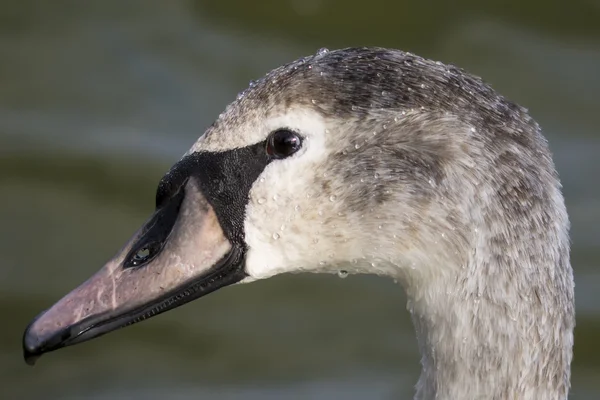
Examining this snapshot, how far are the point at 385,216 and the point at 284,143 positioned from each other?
0.93 ft

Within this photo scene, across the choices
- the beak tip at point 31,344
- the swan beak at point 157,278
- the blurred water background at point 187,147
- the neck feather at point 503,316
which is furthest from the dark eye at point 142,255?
the blurred water background at point 187,147

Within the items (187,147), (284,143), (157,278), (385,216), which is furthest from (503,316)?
(187,147)

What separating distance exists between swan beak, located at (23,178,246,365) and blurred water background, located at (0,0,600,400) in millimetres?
1697

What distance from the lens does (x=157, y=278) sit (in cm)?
271

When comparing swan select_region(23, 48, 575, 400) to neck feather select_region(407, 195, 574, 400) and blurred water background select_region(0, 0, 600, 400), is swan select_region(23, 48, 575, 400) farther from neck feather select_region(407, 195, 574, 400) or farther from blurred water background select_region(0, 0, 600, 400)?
blurred water background select_region(0, 0, 600, 400)

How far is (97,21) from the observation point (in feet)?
18.4

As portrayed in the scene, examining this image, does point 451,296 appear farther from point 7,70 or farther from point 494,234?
point 7,70

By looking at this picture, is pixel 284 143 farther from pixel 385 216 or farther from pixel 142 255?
pixel 142 255

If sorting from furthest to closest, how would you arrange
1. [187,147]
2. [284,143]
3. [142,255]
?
[187,147] < [142,255] < [284,143]

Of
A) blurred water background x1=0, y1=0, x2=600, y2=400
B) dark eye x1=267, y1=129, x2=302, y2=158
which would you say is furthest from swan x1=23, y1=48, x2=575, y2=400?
blurred water background x1=0, y1=0, x2=600, y2=400

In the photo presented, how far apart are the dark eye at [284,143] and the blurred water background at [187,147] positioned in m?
1.92

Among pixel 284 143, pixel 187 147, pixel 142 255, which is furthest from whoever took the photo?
pixel 187 147

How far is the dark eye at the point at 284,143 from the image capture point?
262 cm

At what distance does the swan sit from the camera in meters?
2.59
